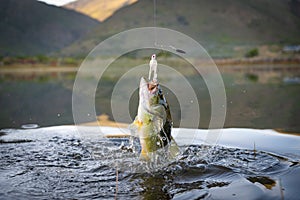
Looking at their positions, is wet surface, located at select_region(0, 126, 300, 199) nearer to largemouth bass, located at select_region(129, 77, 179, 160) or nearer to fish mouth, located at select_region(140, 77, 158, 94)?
largemouth bass, located at select_region(129, 77, 179, 160)

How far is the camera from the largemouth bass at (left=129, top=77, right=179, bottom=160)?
4.90 metres

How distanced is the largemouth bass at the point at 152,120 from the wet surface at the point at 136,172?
1.34 feet

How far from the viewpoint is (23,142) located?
7496 millimetres

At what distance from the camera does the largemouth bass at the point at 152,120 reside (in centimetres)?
490

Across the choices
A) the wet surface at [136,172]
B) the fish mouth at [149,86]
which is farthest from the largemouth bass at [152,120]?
the wet surface at [136,172]

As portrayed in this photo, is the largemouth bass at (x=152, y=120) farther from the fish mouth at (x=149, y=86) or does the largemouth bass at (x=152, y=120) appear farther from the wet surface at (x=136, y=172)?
the wet surface at (x=136, y=172)

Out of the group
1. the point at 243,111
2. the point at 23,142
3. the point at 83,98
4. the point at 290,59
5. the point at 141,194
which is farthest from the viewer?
the point at 290,59

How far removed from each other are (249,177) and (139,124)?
1911 millimetres

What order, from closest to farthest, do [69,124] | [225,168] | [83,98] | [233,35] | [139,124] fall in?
[139,124]
[225,168]
[69,124]
[83,98]
[233,35]

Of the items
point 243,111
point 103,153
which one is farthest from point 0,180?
point 243,111

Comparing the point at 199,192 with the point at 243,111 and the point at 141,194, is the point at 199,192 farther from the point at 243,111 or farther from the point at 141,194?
the point at 243,111

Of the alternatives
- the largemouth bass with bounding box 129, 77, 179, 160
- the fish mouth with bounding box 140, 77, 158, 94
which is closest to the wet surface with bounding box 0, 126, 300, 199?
the largemouth bass with bounding box 129, 77, 179, 160

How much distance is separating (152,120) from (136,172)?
100 cm

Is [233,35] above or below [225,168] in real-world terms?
above
